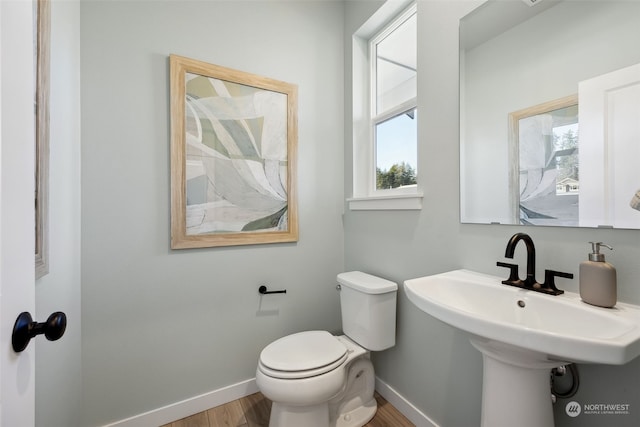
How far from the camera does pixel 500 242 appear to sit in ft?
3.56

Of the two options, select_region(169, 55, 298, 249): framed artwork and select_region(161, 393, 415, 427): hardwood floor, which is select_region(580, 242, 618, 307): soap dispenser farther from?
select_region(169, 55, 298, 249): framed artwork

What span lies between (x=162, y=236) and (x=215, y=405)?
3.41 feet

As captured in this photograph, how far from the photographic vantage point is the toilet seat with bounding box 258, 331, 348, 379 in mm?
1192

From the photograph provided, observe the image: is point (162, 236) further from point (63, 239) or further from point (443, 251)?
point (443, 251)

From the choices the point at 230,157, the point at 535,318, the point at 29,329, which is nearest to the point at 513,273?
the point at 535,318

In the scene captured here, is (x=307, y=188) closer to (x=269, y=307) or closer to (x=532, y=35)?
(x=269, y=307)

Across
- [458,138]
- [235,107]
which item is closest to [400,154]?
[458,138]

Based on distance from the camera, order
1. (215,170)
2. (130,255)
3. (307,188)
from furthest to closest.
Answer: (307,188), (215,170), (130,255)

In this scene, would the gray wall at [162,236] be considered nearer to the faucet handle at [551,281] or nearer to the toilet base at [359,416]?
the toilet base at [359,416]

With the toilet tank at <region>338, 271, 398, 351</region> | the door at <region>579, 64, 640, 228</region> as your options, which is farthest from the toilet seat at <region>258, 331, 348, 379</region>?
the door at <region>579, 64, 640, 228</region>

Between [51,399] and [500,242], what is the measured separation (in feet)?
5.59

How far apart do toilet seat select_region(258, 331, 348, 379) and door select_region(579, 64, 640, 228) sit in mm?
1133

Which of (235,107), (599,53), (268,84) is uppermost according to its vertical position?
(268,84)

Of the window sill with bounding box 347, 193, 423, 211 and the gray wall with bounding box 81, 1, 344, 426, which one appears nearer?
the gray wall with bounding box 81, 1, 344, 426
